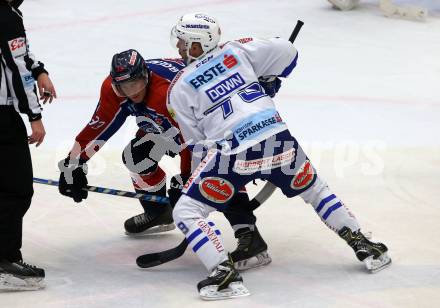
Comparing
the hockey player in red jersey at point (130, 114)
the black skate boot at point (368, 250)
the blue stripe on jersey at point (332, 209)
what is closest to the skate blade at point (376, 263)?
the black skate boot at point (368, 250)

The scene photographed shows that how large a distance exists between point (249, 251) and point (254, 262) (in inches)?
2.4

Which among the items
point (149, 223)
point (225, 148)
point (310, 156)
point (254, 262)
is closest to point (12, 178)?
point (225, 148)

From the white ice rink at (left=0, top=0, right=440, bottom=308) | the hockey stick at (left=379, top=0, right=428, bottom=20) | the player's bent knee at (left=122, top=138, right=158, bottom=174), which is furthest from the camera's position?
the hockey stick at (left=379, top=0, right=428, bottom=20)

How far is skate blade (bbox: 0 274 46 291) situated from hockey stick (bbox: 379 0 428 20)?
5.67m

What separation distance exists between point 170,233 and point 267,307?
1.13 m

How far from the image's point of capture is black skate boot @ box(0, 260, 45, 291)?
3943 mm

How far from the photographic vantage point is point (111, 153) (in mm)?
5895

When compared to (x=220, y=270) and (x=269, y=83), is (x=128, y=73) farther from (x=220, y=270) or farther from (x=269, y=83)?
(x=220, y=270)

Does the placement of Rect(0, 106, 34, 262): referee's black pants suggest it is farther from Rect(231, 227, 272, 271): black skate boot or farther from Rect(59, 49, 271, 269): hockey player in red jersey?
Rect(231, 227, 272, 271): black skate boot

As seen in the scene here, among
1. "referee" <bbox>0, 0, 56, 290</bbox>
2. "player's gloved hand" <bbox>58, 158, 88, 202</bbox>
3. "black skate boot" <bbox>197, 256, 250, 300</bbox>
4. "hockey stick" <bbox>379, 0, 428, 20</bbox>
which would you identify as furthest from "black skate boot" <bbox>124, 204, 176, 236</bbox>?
"hockey stick" <bbox>379, 0, 428, 20</bbox>

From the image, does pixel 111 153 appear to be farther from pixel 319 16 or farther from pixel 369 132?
pixel 319 16

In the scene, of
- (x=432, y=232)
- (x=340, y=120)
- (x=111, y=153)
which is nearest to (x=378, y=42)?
(x=340, y=120)

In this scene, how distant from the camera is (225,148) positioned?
13.0 ft

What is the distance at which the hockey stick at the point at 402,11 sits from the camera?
28.8 feet
